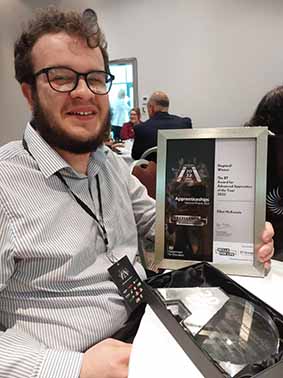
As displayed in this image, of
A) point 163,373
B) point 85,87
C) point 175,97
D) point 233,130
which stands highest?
point 175,97

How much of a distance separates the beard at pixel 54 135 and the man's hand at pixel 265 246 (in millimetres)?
546

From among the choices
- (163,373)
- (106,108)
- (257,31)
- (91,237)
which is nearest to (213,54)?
(257,31)

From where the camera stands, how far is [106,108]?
1.06 m

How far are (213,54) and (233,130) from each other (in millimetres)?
4435

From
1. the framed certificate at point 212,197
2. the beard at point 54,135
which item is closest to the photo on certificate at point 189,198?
the framed certificate at point 212,197

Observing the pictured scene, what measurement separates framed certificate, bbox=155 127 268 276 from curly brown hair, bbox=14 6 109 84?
0.38 meters

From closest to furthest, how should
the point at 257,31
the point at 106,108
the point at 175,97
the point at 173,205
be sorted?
1. the point at 173,205
2. the point at 106,108
3. the point at 257,31
4. the point at 175,97

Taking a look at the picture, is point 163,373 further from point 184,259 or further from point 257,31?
point 257,31

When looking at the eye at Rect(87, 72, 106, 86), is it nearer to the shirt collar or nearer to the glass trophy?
the shirt collar

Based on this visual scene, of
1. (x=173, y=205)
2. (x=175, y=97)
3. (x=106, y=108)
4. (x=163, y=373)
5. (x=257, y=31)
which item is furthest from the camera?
(x=175, y=97)

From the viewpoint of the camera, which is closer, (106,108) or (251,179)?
(251,179)

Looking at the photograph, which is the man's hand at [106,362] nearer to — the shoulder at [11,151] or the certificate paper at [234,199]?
the certificate paper at [234,199]

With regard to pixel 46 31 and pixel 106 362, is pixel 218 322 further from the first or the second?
pixel 46 31

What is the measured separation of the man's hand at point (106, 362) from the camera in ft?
2.23
